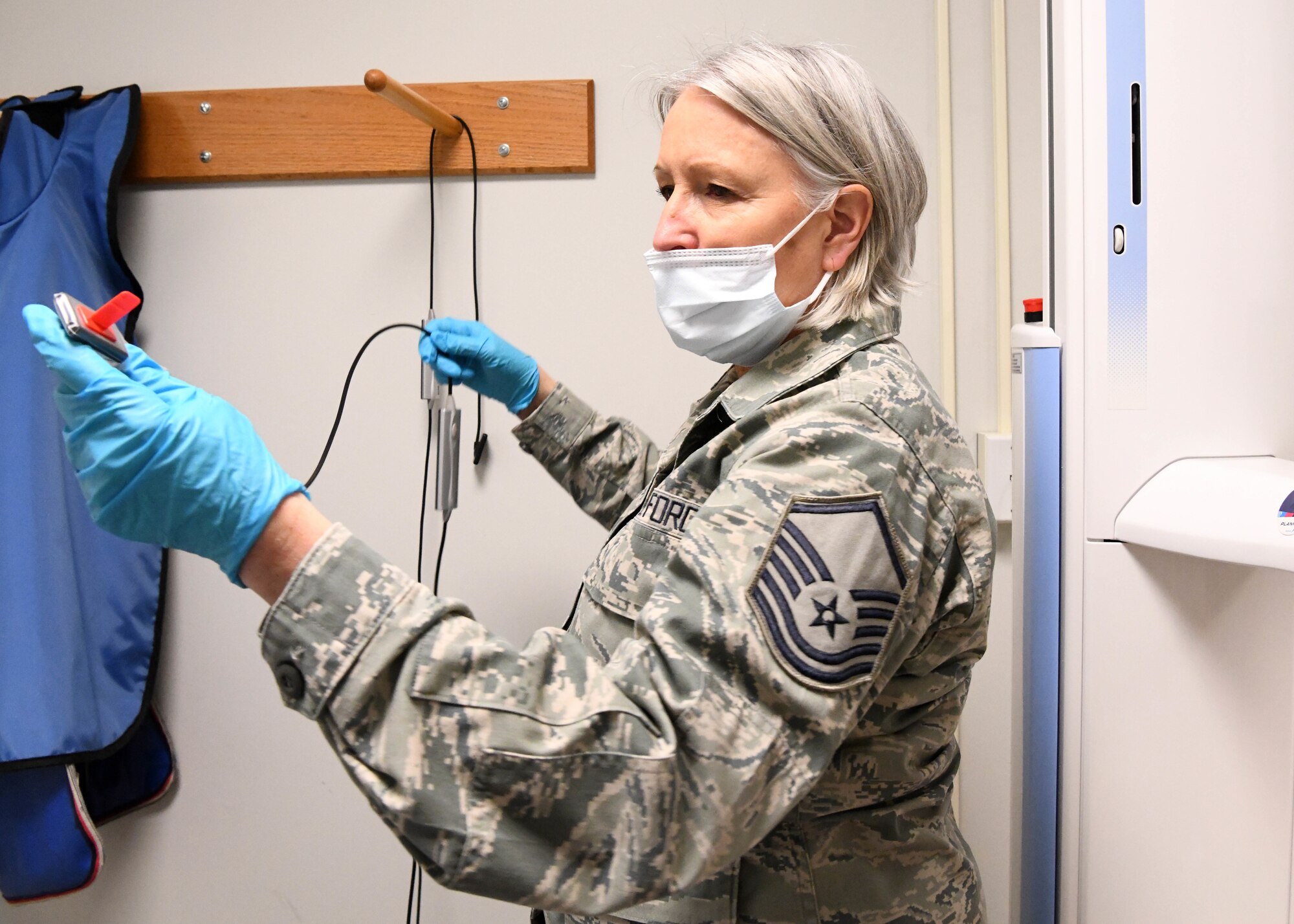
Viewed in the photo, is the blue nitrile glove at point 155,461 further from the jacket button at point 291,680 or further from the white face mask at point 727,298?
the white face mask at point 727,298

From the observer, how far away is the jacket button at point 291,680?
0.58 m

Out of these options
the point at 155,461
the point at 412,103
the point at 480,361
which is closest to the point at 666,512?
the point at 155,461

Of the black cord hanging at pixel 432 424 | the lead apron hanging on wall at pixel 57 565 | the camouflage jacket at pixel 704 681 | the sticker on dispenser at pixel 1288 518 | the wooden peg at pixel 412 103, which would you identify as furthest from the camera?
the black cord hanging at pixel 432 424

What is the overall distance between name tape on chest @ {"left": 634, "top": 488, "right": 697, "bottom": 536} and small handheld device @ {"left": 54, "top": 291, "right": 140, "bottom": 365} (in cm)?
44

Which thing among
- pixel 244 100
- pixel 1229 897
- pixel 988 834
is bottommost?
pixel 988 834

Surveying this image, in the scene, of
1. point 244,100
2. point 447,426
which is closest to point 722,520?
point 447,426

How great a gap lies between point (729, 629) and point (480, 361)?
774 mm

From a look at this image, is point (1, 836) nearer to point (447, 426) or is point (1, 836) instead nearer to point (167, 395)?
point (447, 426)

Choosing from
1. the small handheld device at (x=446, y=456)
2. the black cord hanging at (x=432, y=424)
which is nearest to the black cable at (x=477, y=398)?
the black cord hanging at (x=432, y=424)

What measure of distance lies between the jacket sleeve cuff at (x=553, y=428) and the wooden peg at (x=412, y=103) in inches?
18.2

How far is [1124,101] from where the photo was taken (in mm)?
892

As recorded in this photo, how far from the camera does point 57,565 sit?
4.50 feet

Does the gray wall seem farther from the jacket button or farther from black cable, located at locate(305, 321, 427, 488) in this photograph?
the jacket button

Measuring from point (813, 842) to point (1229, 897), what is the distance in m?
0.42
